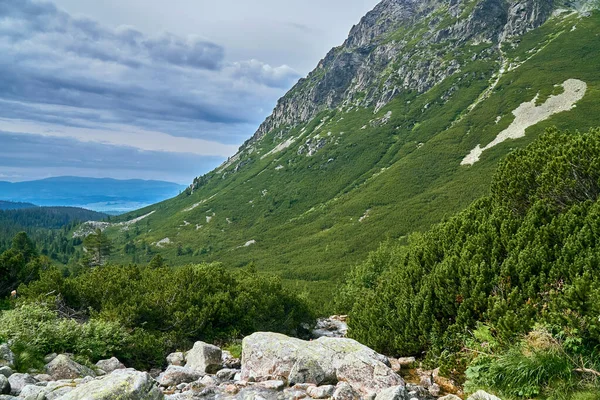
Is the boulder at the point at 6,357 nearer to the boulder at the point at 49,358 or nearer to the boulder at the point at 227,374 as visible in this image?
the boulder at the point at 49,358

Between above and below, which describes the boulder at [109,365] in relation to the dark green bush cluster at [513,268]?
below

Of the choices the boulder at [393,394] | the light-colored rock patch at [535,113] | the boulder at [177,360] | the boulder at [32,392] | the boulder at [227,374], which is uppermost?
the light-colored rock patch at [535,113]

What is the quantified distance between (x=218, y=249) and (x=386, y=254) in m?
129

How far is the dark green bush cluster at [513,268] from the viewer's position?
34.2 ft

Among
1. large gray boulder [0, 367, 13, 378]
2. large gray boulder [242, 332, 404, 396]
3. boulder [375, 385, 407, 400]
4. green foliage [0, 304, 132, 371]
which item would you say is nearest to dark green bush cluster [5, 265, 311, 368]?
green foliage [0, 304, 132, 371]

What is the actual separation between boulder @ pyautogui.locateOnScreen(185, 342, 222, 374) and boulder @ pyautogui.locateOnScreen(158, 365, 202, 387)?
0.70 metres

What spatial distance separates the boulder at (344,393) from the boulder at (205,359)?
5584mm

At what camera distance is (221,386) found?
35.0 feet

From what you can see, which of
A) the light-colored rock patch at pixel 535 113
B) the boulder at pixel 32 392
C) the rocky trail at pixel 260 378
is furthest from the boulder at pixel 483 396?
the light-colored rock patch at pixel 535 113

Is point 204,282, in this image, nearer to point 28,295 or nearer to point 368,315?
point 28,295

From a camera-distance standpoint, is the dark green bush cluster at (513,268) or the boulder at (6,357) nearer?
the dark green bush cluster at (513,268)

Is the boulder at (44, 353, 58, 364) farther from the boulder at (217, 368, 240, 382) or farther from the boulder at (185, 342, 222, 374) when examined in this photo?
the boulder at (217, 368, 240, 382)

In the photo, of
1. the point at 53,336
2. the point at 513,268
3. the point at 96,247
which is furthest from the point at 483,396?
the point at 96,247

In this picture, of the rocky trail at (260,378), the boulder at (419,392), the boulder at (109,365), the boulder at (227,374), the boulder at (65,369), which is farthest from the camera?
the boulder at (109,365)
